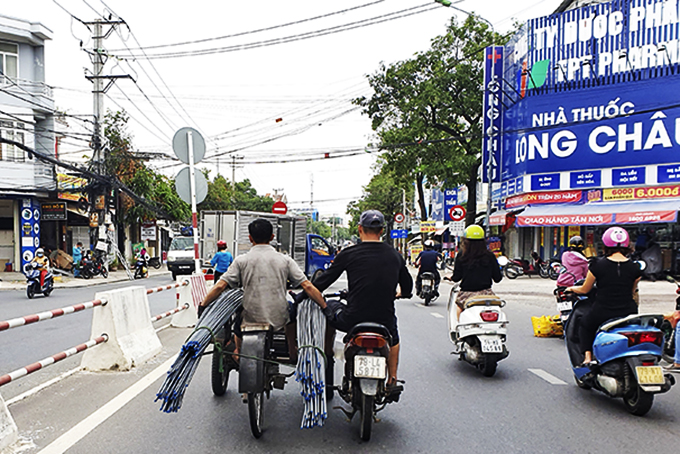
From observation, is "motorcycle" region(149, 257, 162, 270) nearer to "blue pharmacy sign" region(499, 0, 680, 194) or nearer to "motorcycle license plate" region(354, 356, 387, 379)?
"blue pharmacy sign" region(499, 0, 680, 194)

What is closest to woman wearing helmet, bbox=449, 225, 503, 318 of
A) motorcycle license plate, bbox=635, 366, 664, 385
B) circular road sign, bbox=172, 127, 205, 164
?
motorcycle license plate, bbox=635, 366, 664, 385

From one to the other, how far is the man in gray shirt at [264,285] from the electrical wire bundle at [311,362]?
0.12 meters

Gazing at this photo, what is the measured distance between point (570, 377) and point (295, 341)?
3508 mm

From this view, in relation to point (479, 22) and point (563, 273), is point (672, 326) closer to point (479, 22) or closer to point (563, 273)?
point (563, 273)

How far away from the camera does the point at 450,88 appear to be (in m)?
26.7

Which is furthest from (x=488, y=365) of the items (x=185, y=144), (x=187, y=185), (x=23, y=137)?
(x=23, y=137)

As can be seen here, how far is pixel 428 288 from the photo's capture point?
561 inches

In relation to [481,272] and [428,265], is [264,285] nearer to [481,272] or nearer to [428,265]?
[481,272]

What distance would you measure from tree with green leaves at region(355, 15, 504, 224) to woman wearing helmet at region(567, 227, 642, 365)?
20581 millimetres

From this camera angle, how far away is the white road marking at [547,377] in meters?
6.19

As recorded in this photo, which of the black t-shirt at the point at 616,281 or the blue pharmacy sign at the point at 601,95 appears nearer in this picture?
the black t-shirt at the point at 616,281

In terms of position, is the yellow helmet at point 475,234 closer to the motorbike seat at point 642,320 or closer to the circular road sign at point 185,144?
the motorbike seat at point 642,320

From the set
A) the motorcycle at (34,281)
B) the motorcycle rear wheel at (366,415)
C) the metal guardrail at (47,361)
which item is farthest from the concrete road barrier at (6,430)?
the motorcycle at (34,281)

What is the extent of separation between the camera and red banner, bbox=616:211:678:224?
18.7 meters
